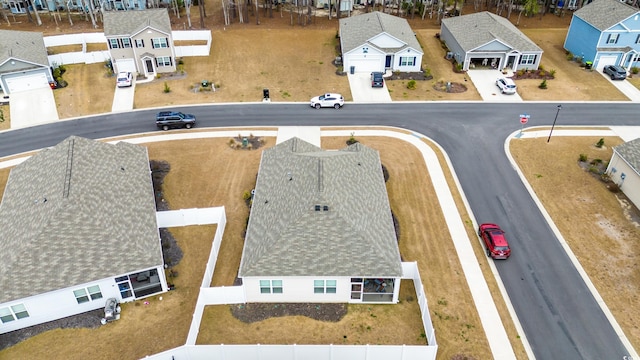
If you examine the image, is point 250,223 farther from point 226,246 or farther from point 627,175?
point 627,175

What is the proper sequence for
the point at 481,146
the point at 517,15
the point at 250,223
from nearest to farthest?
1. the point at 250,223
2. the point at 481,146
3. the point at 517,15

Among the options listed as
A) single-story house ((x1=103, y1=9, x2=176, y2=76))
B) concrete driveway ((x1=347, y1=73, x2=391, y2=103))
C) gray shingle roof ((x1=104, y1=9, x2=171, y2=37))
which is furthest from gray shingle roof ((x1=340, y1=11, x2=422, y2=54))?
gray shingle roof ((x1=104, y1=9, x2=171, y2=37))

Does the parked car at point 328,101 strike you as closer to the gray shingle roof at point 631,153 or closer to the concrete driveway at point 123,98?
the concrete driveway at point 123,98

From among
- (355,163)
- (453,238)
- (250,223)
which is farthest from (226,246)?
(453,238)

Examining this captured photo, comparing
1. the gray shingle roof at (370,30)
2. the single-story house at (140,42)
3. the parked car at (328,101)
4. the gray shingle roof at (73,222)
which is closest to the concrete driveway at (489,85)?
the gray shingle roof at (370,30)

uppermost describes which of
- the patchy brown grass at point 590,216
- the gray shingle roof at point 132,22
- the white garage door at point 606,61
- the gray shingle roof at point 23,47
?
the gray shingle roof at point 132,22

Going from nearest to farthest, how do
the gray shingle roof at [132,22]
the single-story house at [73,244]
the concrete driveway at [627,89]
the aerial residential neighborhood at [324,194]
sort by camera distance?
the single-story house at [73,244] → the aerial residential neighborhood at [324,194] → the concrete driveway at [627,89] → the gray shingle roof at [132,22]

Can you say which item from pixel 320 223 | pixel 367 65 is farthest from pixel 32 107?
pixel 320 223
